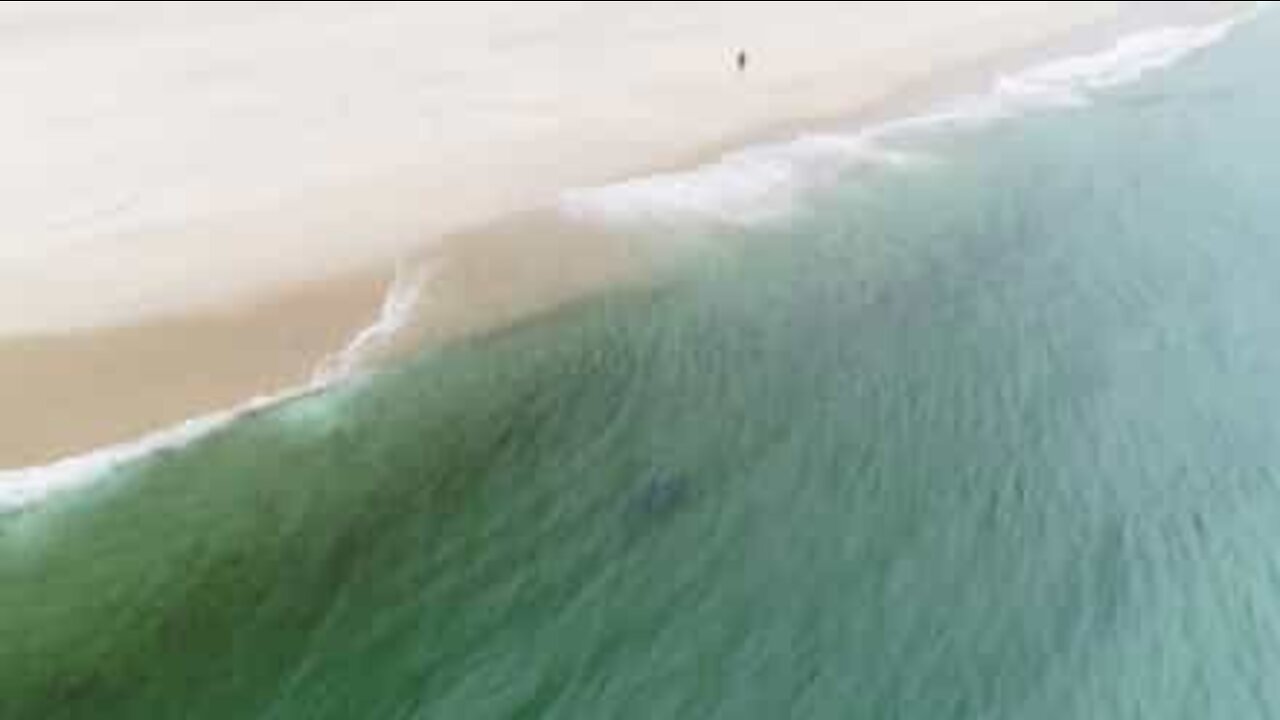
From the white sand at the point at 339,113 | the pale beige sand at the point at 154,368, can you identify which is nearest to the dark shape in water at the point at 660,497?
the pale beige sand at the point at 154,368

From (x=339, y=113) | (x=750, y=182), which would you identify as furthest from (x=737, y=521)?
(x=339, y=113)

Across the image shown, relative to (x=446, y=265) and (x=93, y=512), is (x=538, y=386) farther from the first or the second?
(x=93, y=512)

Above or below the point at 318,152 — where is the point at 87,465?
below

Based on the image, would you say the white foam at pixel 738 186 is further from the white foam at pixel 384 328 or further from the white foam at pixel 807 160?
the white foam at pixel 384 328

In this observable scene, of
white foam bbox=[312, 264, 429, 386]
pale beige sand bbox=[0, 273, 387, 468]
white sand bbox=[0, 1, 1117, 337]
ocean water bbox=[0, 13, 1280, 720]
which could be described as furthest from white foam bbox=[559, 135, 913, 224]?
pale beige sand bbox=[0, 273, 387, 468]

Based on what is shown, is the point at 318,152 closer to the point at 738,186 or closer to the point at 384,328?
the point at 384,328

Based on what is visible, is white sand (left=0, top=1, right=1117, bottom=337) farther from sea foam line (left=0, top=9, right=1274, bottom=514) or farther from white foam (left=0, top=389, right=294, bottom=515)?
white foam (left=0, top=389, right=294, bottom=515)
